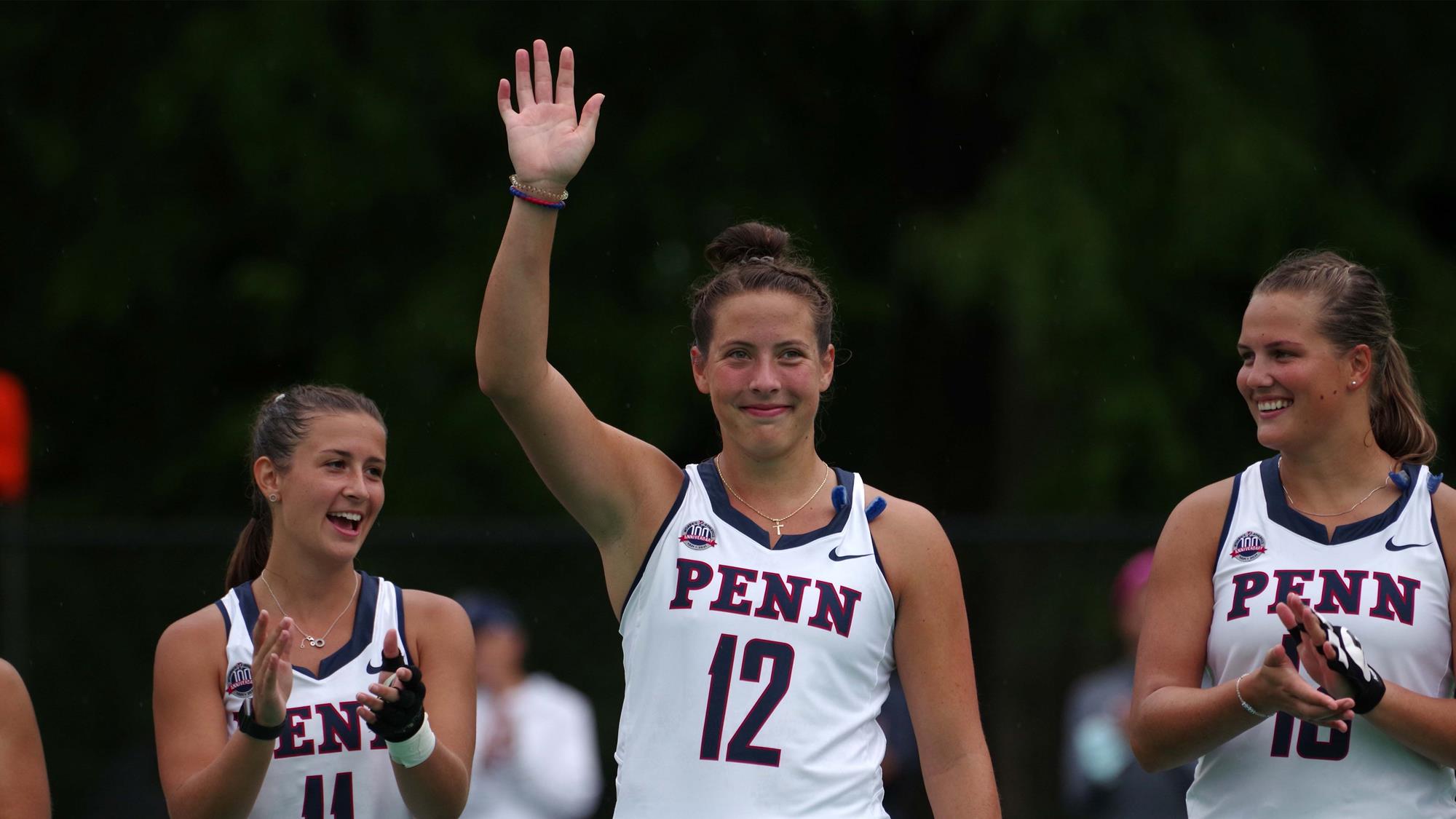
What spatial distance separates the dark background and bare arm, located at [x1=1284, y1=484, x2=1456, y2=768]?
485 centimetres

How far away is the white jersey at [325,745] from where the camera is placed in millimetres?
4188

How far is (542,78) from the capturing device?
389 cm

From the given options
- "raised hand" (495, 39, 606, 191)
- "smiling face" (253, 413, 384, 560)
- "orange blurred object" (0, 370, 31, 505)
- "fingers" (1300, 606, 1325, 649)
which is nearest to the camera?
"fingers" (1300, 606, 1325, 649)

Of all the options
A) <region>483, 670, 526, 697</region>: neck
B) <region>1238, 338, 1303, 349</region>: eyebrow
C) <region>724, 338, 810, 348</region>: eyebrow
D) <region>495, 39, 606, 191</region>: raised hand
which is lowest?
<region>483, 670, 526, 697</region>: neck

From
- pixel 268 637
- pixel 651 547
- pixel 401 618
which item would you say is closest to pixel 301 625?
pixel 401 618

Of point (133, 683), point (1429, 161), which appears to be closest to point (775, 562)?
point (133, 683)

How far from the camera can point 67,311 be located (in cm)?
1050

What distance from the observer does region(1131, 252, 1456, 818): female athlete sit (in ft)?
13.0

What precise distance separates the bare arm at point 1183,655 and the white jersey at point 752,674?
0.61 meters

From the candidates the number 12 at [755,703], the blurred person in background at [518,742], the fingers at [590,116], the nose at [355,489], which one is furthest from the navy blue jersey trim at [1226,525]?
the blurred person in background at [518,742]

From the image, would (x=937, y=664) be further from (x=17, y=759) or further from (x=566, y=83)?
(x=17, y=759)

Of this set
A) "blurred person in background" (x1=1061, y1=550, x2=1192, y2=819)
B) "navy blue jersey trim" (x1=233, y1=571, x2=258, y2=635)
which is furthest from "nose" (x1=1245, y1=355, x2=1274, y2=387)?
"blurred person in background" (x1=1061, y1=550, x2=1192, y2=819)

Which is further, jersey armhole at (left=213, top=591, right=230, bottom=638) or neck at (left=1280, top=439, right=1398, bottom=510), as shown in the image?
jersey armhole at (left=213, top=591, right=230, bottom=638)

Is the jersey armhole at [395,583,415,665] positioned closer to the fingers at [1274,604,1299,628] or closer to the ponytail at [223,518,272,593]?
the ponytail at [223,518,272,593]
